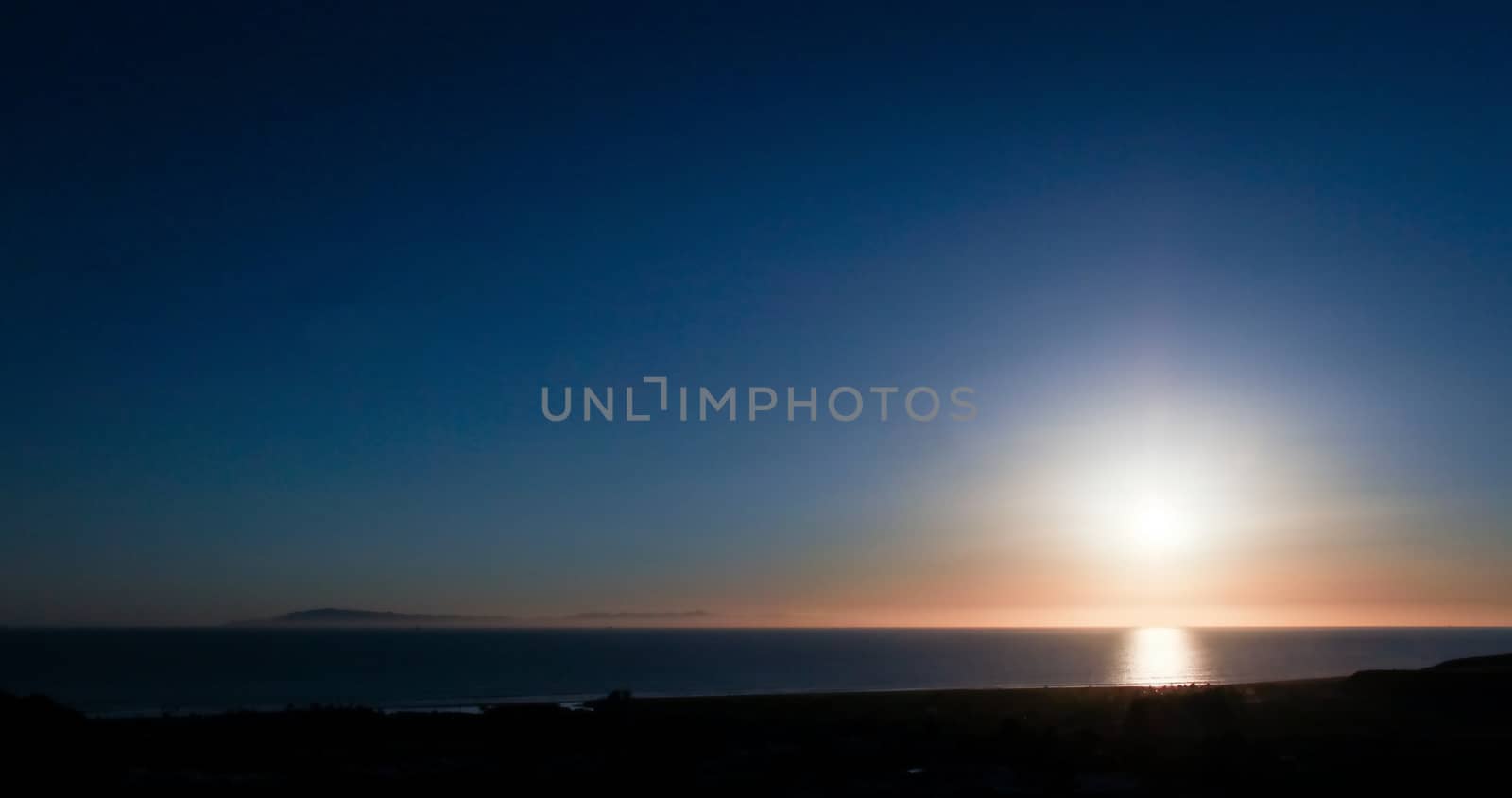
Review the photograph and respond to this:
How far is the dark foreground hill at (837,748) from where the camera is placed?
2922 centimetres

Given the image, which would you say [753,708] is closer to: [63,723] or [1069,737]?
[1069,737]

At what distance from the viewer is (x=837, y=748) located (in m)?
37.0

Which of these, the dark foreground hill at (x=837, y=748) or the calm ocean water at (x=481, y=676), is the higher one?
the dark foreground hill at (x=837, y=748)

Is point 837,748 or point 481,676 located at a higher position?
point 837,748

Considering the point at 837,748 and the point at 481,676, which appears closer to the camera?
the point at 837,748

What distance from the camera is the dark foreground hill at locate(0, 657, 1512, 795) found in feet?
95.9

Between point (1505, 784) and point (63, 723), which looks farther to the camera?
point (63, 723)

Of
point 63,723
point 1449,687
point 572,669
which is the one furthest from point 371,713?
point 572,669

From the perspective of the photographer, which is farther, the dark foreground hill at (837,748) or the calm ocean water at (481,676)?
the calm ocean water at (481,676)

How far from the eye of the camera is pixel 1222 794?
92.8 feet

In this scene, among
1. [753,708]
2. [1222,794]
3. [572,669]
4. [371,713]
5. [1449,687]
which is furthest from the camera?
[572,669]

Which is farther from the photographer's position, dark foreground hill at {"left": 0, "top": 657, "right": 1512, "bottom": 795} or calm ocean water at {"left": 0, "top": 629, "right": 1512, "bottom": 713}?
calm ocean water at {"left": 0, "top": 629, "right": 1512, "bottom": 713}

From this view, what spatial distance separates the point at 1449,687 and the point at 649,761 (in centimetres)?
3969

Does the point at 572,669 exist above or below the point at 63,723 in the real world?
below
